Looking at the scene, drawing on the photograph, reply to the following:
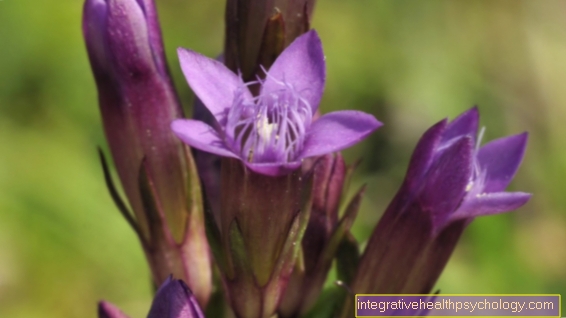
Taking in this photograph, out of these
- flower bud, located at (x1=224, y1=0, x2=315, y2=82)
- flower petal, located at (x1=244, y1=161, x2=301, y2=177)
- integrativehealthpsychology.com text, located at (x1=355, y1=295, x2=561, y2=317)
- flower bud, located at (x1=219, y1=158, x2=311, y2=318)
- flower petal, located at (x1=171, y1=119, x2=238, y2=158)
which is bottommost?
integrativehealthpsychology.com text, located at (x1=355, y1=295, x2=561, y2=317)

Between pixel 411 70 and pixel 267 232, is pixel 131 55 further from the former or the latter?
pixel 411 70

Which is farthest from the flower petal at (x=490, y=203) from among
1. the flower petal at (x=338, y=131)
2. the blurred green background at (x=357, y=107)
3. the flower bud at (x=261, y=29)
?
the blurred green background at (x=357, y=107)

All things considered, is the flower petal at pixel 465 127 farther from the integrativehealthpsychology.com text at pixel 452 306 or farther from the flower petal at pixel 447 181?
the integrativehealthpsychology.com text at pixel 452 306

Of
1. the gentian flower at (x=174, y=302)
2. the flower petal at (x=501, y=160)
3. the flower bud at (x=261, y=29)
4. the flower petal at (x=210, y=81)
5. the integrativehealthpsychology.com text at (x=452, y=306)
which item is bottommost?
the integrativehealthpsychology.com text at (x=452, y=306)

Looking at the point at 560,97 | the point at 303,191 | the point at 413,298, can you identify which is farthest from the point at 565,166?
the point at 303,191

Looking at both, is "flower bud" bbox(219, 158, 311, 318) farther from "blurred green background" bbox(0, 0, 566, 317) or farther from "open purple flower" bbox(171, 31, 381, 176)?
"blurred green background" bbox(0, 0, 566, 317)

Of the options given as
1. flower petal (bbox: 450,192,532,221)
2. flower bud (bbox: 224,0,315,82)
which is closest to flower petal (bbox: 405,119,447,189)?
flower petal (bbox: 450,192,532,221)

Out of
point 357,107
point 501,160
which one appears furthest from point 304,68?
point 357,107
